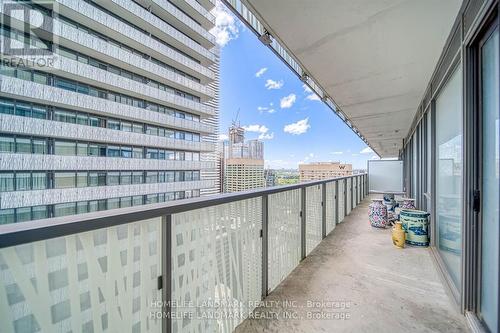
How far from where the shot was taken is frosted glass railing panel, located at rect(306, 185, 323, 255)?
107 inches

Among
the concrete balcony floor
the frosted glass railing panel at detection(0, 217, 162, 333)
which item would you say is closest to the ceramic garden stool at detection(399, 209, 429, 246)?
the concrete balcony floor

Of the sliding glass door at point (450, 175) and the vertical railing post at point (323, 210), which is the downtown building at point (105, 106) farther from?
the sliding glass door at point (450, 175)

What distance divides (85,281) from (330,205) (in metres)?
3.64

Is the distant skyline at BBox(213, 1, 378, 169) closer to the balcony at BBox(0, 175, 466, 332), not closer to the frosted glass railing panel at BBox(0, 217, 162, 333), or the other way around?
the balcony at BBox(0, 175, 466, 332)

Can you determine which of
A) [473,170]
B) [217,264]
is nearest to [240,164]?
[217,264]

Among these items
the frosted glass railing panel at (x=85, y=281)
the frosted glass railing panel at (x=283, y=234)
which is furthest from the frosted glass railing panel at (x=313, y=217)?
the frosted glass railing panel at (x=85, y=281)

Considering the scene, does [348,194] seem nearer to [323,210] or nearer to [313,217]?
[323,210]

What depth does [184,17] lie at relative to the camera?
13.3 metres

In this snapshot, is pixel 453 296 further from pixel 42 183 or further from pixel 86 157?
pixel 86 157

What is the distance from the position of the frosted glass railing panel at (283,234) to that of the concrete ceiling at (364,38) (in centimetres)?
158

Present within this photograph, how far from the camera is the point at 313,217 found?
2900 mm

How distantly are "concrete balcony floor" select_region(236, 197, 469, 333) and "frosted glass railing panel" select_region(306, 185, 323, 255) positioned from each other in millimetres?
133

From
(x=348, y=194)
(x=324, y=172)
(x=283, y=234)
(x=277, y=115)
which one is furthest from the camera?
(x=277, y=115)

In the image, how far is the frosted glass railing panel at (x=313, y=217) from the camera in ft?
8.92
